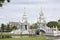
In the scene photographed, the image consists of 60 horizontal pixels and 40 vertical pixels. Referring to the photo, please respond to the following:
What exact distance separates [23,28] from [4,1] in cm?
3647

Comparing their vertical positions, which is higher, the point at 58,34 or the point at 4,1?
the point at 4,1

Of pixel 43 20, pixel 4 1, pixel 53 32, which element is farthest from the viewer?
pixel 43 20

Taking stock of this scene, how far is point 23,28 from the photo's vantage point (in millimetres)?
64438

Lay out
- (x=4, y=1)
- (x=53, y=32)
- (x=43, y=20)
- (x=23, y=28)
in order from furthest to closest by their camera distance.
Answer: (x=43, y=20)
(x=23, y=28)
(x=53, y=32)
(x=4, y=1)

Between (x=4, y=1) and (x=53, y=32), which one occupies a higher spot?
(x=4, y=1)

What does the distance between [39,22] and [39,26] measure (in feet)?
7.05

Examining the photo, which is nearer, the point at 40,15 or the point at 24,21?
the point at 24,21

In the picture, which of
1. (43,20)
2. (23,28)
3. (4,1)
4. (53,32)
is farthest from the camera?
(43,20)

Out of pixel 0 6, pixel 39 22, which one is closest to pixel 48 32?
pixel 39 22

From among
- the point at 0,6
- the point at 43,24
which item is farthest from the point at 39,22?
the point at 0,6

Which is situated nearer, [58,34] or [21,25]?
[58,34]

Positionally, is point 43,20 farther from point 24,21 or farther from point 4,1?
point 4,1

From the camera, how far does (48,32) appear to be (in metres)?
61.5

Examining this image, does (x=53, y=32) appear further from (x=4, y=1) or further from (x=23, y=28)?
(x=4, y=1)
